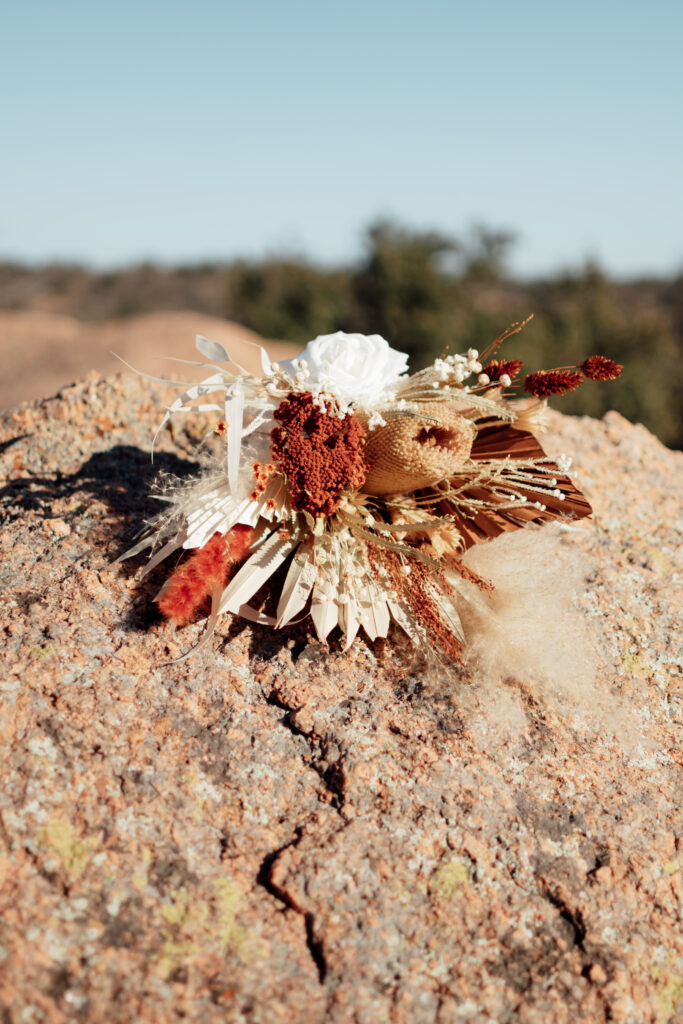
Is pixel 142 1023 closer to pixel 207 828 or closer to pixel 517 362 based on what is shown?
pixel 207 828

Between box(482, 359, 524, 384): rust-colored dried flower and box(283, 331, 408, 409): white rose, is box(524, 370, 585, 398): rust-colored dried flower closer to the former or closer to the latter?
box(482, 359, 524, 384): rust-colored dried flower

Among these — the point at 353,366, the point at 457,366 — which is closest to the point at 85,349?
the point at 353,366

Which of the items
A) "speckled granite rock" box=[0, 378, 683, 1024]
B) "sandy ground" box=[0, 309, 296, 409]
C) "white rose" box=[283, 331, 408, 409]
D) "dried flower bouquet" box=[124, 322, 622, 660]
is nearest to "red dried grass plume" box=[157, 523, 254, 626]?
"dried flower bouquet" box=[124, 322, 622, 660]

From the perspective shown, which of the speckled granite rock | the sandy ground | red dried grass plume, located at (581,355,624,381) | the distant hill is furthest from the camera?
the distant hill

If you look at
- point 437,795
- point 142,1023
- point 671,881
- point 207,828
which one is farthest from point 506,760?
point 142,1023

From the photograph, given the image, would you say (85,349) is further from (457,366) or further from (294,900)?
(294,900)

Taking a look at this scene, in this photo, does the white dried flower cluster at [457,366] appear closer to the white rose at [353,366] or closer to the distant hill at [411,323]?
the white rose at [353,366]
